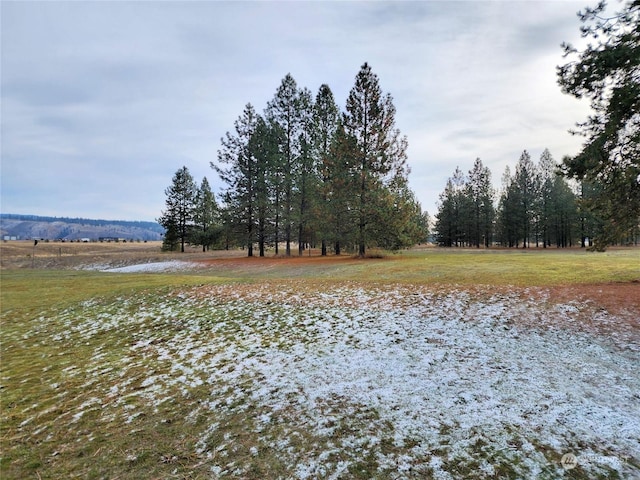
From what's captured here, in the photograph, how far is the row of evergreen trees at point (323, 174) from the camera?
26672mm

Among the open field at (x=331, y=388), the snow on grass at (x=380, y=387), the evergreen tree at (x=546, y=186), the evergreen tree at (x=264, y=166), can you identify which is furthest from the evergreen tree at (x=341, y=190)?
the evergreen tree at (x=546, y=186)

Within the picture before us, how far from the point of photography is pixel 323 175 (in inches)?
1272

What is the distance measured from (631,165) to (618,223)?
2.41 meters

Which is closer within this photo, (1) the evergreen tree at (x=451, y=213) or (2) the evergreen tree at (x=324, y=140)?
(2) the evergreen tree at (x=324, y=140)

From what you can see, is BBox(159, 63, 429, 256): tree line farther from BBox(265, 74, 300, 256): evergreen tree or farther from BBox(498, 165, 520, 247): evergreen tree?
BBox(498, 165, 520, 247): evergreen tree

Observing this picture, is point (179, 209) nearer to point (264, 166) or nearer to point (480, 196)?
point (264, 166)

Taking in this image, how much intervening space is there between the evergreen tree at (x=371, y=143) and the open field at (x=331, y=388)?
53.8 ft

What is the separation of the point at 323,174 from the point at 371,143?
6.29m

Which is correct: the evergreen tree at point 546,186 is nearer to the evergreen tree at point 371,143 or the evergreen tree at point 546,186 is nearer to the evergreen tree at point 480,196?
the evergreen tree at point 480,196

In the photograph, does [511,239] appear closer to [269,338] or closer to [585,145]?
[585,145]

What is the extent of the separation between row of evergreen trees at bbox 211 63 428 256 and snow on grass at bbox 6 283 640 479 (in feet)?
57.6

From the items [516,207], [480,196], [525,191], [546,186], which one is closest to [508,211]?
[516,207]

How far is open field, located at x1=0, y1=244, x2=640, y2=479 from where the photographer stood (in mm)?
3527

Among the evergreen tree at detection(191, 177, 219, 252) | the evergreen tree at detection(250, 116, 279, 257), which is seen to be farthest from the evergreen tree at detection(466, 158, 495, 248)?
the evergreen tree at detection(191, 177, 219, 252)
